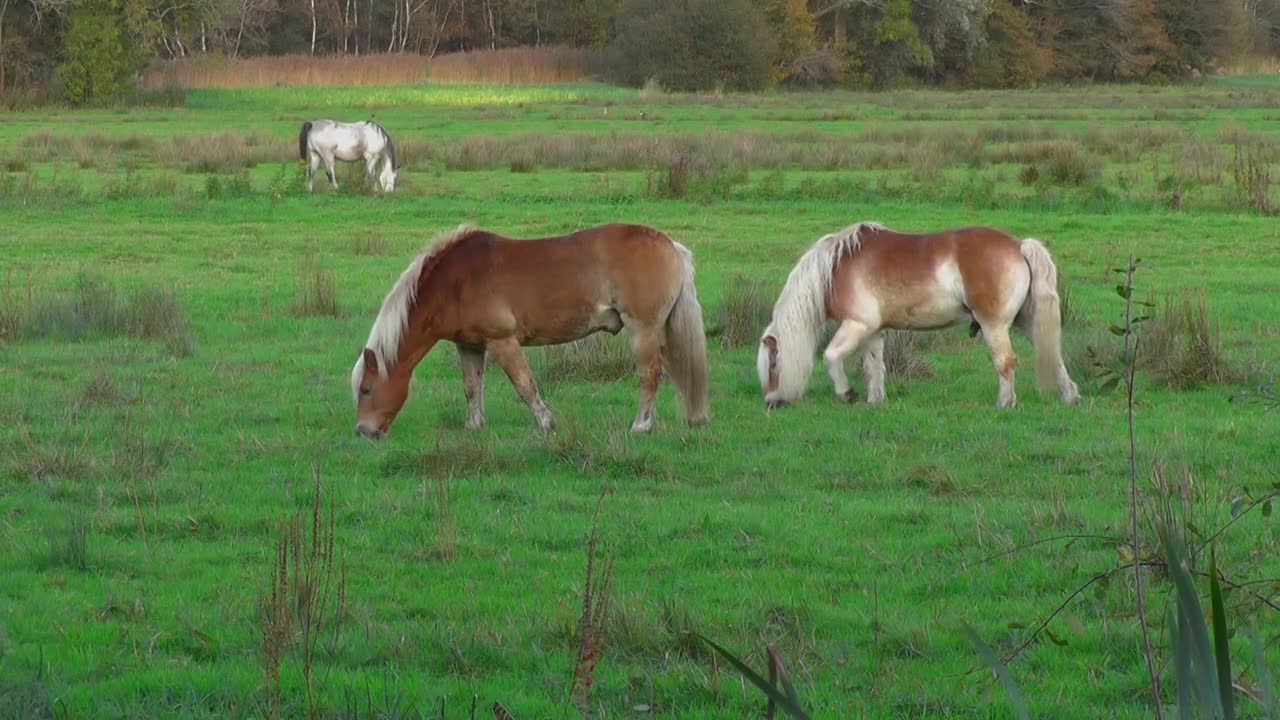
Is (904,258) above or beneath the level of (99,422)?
above

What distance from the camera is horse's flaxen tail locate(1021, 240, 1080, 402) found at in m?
9.98

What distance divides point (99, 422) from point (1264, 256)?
12.5 m

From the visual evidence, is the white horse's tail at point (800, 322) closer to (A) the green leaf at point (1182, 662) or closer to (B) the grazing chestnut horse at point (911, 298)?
(B) the grazing chestnut horse at point (911, 298)

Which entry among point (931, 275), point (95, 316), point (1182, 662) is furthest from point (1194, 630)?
point (95, 316)

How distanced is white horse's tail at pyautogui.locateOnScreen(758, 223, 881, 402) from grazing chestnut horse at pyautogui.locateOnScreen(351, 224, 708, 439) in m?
0.91

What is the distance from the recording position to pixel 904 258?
33.3ft

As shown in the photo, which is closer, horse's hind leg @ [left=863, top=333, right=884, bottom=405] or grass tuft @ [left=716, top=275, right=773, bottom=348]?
horse's hind leg @ [left=863, top=333, right=884, bottom=405]

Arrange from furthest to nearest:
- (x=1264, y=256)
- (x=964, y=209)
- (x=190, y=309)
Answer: (x=964, y=209) → (x=1264, y=256) → (x=190, y=309)

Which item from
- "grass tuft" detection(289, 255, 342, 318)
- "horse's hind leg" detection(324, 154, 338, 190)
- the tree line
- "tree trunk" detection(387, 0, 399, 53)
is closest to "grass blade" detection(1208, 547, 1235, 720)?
"grass tuft" detection(289, 255, 342, 318)

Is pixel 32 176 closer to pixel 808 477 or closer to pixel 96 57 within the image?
pixel 808 477

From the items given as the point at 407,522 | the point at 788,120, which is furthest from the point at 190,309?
the point at 788,120

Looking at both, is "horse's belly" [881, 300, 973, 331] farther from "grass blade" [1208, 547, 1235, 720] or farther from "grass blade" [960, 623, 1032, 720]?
"grass blade" [1208, 547, 1235, 720]

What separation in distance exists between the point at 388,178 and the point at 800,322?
52.9 ft

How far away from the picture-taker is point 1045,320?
10.0 metres
